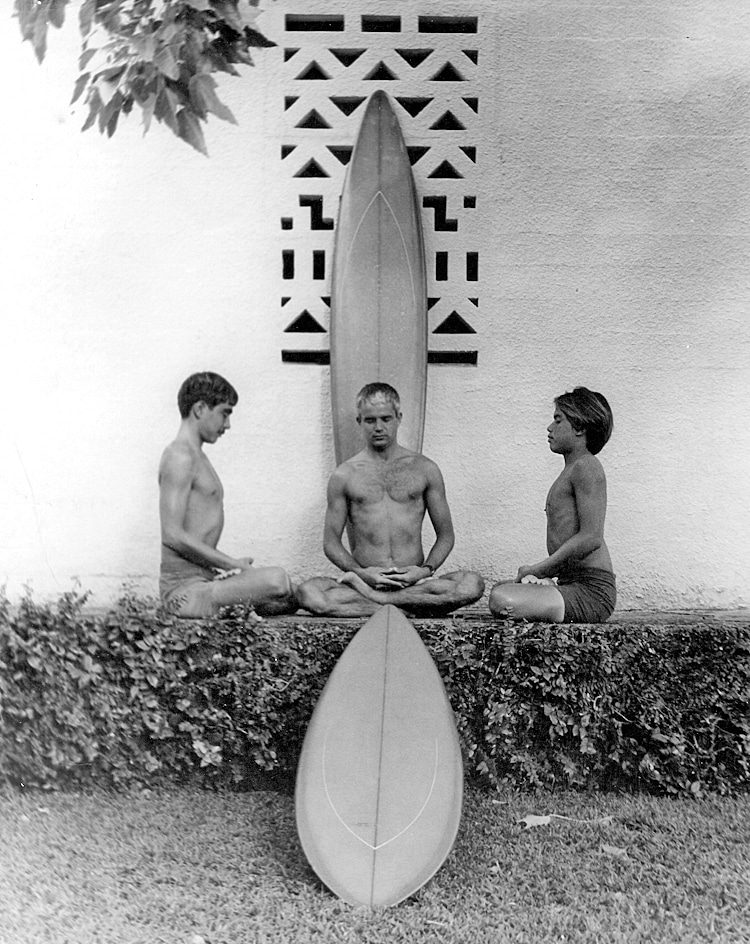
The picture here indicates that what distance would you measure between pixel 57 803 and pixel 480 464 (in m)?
2.16

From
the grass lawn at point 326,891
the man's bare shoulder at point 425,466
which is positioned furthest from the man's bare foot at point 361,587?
the grass lawn at point 326,891

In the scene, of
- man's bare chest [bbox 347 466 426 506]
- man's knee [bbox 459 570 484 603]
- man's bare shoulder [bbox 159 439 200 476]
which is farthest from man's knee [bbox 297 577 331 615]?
man's bare shoulder [bbox 159 439 200 476]

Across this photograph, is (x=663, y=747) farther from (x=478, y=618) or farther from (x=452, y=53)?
(x=452, y=53)

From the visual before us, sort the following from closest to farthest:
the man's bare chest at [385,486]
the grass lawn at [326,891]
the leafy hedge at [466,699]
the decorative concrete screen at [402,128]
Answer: the grass lawn at [326,891] < the leafy hedge at [466,699] < the man's bare chest at [385,486] < the decorative concrete screen at [402,128]

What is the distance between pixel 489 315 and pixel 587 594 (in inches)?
54.2

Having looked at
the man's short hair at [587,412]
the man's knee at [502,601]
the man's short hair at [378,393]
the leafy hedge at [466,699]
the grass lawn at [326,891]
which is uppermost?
the man's short hair at [378,393]

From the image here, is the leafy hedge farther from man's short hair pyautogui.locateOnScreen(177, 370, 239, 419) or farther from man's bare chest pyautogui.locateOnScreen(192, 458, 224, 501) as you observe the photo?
man's short hair pyautogui.locateOnScreen(177, 370, 239, 419)

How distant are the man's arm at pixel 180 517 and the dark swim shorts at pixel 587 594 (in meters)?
1.11

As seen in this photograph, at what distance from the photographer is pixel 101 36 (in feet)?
12.2

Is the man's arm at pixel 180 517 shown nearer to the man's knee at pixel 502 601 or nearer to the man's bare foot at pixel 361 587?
the man's bare foot at pixel 361 587

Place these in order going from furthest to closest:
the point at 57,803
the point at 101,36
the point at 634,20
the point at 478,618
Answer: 1. the point at 634,20
2. the point at 101,36
3. the point at 478,618
4. the point at 57,803

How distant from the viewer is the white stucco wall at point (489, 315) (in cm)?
408

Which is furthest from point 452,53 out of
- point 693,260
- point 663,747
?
point 663,747

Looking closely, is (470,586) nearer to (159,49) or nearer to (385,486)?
(385,486)
